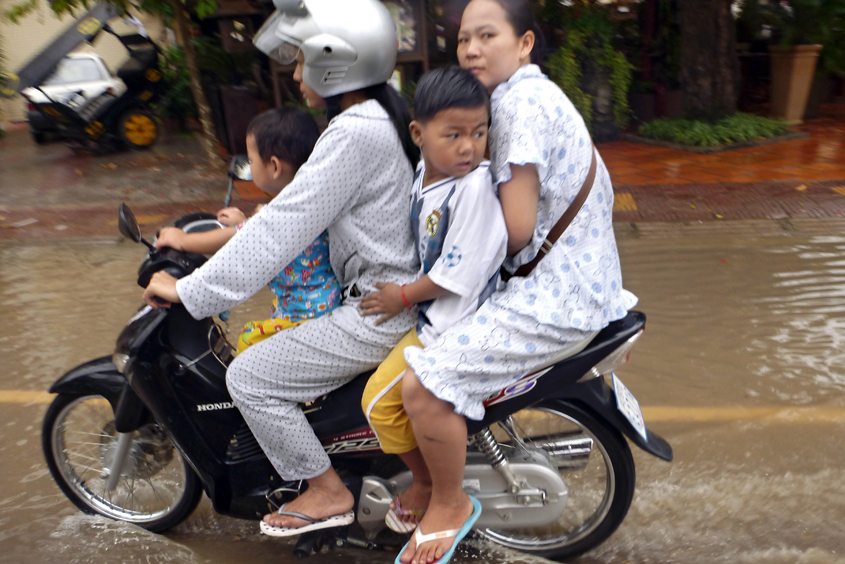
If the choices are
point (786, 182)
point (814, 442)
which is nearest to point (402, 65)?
point (786, 182)

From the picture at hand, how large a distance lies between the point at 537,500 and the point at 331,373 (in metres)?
0.81

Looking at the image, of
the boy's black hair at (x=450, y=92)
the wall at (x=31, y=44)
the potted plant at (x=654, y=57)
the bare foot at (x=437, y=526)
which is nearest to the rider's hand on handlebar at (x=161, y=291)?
the boy's black hair at (x=450, y=92)

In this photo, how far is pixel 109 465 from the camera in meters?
2.61

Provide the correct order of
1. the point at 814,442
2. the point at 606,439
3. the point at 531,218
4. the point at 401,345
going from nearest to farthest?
the point at 531,218
the point at 401,345
the point at 606,439
the point at 814,442

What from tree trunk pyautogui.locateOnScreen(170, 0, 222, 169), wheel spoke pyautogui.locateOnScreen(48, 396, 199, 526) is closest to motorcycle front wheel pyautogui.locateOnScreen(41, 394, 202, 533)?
wheel spoke pyautogui.locateOnScreen(48, 396, 199, 526)

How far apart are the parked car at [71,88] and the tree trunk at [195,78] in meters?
2.91

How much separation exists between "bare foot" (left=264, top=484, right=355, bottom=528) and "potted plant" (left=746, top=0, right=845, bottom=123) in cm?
886

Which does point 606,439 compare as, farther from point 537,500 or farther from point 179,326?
point 179,326

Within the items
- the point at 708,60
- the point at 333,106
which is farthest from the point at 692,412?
the point at 708,60

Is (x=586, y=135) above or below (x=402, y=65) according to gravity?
above

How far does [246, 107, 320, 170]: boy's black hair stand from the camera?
6.72 ft

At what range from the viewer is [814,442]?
2.90m

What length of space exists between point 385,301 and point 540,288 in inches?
17.3

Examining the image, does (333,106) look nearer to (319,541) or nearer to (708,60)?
(319,541)
